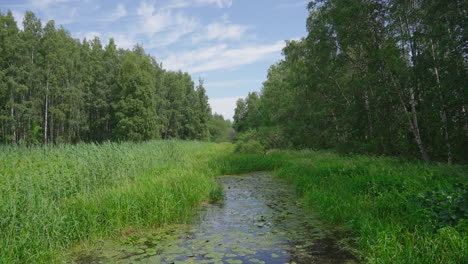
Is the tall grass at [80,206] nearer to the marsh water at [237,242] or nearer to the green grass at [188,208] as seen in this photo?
the green grass at [188,208]

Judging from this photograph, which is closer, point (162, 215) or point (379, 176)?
point (162, 215)

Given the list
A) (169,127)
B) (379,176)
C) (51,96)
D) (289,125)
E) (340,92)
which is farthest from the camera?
(169,127)

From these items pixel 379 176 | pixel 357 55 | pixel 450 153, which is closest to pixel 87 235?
pixel 379 176

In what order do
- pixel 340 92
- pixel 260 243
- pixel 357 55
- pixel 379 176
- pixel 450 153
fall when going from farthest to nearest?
pixel 340 92, pixel 357 55, pixel 450 153, pixel 379 176, pixel 260 243

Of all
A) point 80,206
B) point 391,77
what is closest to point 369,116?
point 391,77

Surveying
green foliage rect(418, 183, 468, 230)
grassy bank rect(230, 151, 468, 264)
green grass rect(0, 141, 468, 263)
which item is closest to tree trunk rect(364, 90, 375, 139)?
green grass rect(0, 141, 468, 263)

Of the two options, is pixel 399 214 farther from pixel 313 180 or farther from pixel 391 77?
pixel 391 77

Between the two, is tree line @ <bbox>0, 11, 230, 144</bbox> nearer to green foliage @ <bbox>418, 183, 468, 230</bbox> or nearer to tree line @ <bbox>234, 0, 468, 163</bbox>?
tree line @ <bbox>234, 0, 468, 163</bbox>

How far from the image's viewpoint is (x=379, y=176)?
7.66m

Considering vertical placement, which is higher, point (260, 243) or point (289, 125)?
point (289, 125)

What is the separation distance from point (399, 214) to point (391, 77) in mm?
10716

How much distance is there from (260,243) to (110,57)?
4707 cm

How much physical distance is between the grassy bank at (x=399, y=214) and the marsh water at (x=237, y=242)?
1.56 feet

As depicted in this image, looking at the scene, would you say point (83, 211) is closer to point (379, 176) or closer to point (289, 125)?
point (379, 176)
